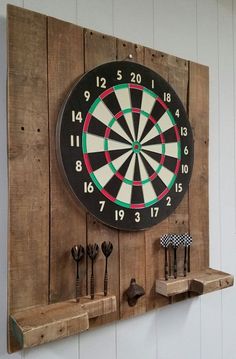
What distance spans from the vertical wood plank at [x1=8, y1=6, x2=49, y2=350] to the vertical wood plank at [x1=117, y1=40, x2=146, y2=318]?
0.92 ft

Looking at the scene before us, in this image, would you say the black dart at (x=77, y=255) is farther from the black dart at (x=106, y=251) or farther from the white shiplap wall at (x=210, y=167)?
the white shiplap wall at (x=210, y=167)

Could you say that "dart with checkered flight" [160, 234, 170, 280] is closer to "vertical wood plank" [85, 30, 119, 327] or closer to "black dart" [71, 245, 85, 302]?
"vertical wood plank" [85, 30, 119, 327]

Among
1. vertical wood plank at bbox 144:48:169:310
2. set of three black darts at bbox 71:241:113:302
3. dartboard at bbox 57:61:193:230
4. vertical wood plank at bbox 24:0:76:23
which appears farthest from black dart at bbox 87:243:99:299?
vertical wood plank at bbox 24:0:76:23

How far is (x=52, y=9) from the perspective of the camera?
936mm

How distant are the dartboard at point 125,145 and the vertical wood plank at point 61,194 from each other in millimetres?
34

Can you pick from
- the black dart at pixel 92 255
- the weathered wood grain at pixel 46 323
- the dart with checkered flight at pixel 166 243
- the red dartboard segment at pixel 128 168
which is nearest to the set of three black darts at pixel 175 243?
the dart with checkered flight at pixel 166 243

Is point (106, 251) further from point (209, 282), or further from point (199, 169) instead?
point (199, 169)

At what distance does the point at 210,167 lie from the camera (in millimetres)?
1337

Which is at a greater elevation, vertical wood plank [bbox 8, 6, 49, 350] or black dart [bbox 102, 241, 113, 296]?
vertical wood plank [bbox 8, 6, 49, 350]

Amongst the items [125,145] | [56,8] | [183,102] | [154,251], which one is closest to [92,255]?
[154,251]

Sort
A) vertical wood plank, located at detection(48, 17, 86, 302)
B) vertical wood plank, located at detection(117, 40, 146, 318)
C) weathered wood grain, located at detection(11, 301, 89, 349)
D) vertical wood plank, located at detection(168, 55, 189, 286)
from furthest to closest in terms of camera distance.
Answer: vertical wood plank, located at detection(168, 55, 189, 286)
vertical wood plank, located at detection(117, 40, 146, 318)
vertical wood plank, located at detection(48, 17, 86, 302)
weathered wood grain, located at detection(11, 301, 89, 349)

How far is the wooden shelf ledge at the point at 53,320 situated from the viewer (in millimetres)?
751

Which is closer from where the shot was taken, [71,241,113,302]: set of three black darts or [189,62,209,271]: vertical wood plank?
[71,241,113,302]: set of three black darts

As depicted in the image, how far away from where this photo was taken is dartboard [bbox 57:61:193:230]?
35.9 inches
